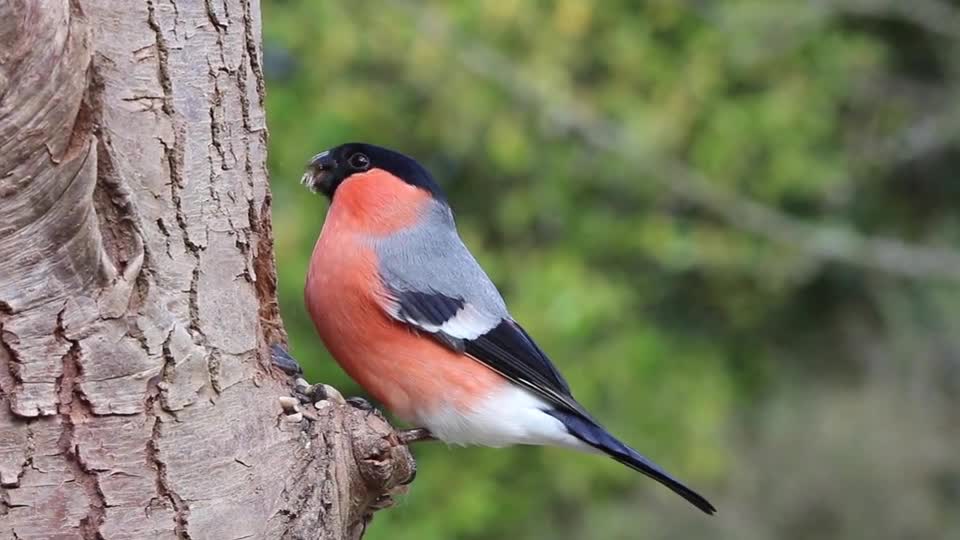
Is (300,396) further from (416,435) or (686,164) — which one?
(686,164)

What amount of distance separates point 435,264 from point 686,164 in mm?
3667

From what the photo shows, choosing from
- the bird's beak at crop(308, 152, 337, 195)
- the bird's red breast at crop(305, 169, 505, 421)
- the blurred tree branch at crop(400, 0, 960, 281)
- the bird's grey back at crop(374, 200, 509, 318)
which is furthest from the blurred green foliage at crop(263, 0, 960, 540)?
the bird's red breast at crop(305, 169, 505, 421)

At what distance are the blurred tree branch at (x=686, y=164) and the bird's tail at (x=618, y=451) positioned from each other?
2.74 m

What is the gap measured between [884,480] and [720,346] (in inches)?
46.8

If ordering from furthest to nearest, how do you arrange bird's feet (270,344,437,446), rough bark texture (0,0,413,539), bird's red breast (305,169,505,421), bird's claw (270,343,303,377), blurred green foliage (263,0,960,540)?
1. blurred green foliage (263,0,960,540)
2. bird's red breast (305,169,505,421)
3. bird's claw (270,343,303,377)
4. bird's feet (270,344,437,446)
5. rough bark texture (0,0,413,539)

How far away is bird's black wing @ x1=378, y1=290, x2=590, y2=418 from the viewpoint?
118 inches

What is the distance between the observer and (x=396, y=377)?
2.94m

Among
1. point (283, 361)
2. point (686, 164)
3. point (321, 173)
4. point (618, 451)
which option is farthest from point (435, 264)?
point (686, 164)

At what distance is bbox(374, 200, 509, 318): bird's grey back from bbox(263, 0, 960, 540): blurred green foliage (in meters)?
1.76

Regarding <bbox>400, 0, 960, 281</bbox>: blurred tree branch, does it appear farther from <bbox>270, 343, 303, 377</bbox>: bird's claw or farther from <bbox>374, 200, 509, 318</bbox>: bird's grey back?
<bbox>270, 343, 303, 377</bbox>: bird's claw

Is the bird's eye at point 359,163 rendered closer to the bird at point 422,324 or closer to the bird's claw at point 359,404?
the bird at point 422,324

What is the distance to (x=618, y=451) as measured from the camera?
3037 millimetres

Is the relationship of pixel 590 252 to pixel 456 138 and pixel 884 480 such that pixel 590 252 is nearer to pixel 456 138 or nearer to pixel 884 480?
pixel 456 138

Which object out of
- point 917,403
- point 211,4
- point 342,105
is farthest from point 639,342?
point 211,4
